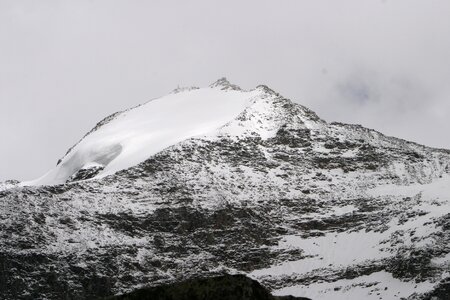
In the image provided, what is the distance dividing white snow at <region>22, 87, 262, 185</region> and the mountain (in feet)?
1.59

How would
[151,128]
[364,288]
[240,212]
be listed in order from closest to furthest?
1. [364,288]
2. [240,212]
3. [151,128]

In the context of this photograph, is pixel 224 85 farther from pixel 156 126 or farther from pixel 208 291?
pixel 208 291

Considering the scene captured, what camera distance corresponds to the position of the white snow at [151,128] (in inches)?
5305

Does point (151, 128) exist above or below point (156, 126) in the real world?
below

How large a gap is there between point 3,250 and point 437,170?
59409 mm

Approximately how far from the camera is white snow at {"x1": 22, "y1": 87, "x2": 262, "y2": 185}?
442 ft

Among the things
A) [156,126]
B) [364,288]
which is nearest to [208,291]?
[364,288]

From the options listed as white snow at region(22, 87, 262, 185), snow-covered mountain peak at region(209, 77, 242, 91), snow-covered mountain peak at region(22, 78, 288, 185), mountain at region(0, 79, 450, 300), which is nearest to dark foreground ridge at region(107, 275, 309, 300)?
mountain at region(0, 79, 450, 300)

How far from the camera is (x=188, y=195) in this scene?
117750 millimetres

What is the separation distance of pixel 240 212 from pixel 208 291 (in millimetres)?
99518

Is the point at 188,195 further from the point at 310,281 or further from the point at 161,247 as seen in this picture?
the point at 310,281

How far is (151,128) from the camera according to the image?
475 ft

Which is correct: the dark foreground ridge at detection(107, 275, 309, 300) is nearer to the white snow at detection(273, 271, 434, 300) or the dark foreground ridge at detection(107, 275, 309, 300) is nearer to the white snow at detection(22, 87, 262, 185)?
the white snow at detection(273, 271, 434, 300)

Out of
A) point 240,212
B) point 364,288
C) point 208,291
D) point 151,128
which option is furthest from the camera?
point 151,128
